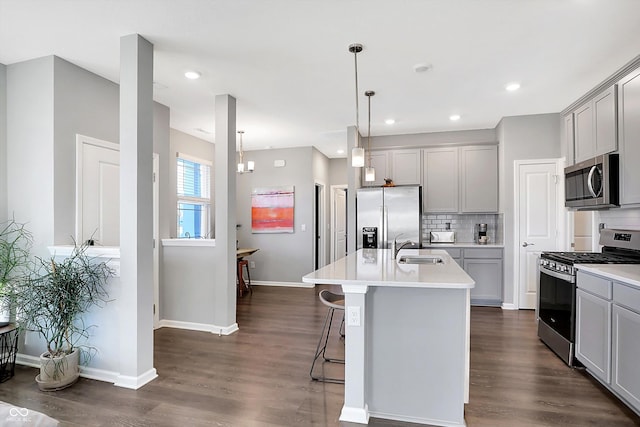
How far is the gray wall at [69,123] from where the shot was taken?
304 centimetres

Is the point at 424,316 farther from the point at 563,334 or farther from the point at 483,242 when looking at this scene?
the point at 483,242

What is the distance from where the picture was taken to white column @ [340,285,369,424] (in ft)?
7.13

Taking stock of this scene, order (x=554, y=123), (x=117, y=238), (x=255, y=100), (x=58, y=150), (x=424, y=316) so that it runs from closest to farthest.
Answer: (x=424, y=316), (x=58, y=150), (x=117, y=238), (x=255, y=100), (x=554, y=123)

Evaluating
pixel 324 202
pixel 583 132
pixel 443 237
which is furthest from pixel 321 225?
pixel 583 132

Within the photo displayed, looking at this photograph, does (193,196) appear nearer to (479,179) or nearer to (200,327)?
(200,327)

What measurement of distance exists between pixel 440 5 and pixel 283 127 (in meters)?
3.26

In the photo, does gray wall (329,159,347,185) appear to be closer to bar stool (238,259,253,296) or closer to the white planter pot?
bar stool (238,259,253,296)

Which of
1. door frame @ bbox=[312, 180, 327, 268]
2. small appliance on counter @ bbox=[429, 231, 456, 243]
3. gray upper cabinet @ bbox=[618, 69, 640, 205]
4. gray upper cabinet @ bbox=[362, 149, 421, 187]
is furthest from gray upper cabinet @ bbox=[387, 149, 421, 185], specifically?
gray upper cabinet @ bbox=[618, 69, 640, 205]

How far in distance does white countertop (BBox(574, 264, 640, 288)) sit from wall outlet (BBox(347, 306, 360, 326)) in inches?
65.7

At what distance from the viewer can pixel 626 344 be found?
2.27 metres

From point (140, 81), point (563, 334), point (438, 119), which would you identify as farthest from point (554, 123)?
point (140, 81)

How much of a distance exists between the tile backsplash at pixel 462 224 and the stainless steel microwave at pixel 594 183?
1.64 metres

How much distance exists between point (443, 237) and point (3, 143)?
5.38 metres

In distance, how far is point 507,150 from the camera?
4.86 m
